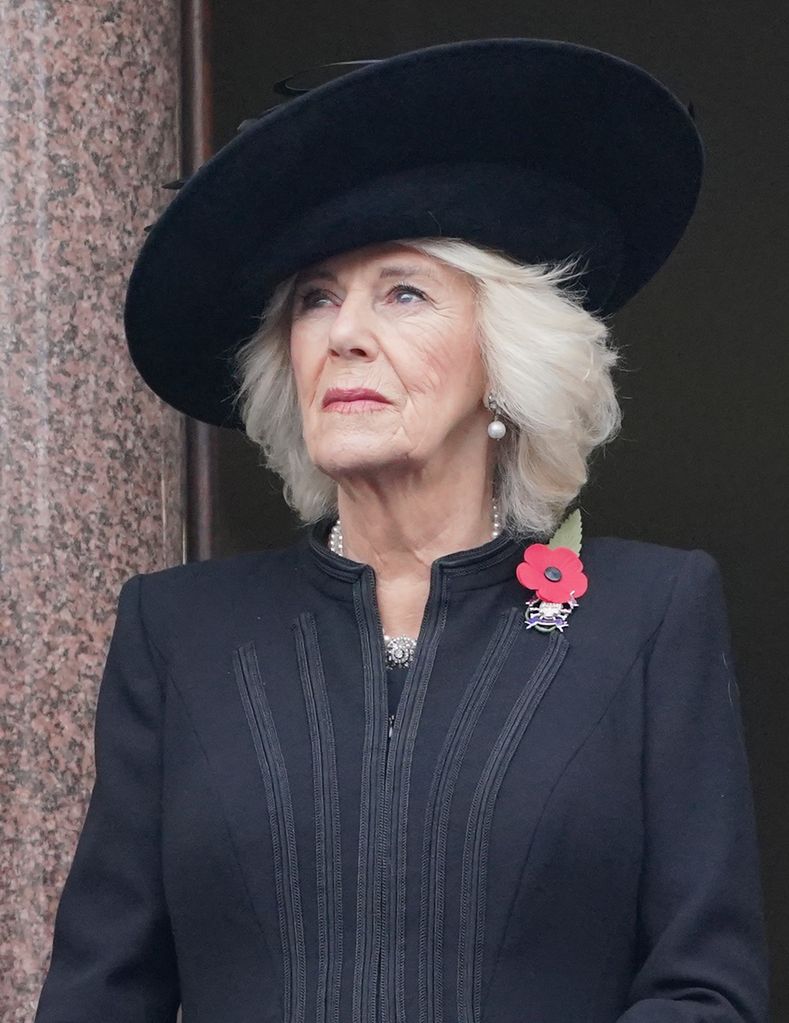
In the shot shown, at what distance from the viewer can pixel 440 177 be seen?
2.85 m

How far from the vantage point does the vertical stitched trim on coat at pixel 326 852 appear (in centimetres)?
267

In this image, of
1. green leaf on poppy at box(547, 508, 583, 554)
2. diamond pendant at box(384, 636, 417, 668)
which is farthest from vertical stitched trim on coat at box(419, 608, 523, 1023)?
green leaf on poppy at box(547, 508, 583, 554)

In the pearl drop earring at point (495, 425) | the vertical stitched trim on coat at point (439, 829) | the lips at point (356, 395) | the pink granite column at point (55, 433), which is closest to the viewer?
the vertical stitched trim on coat at point (439, 829)

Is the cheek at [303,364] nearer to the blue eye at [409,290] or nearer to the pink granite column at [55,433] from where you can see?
the blue eye at [409,290]

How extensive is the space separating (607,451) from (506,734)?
84.1 inches

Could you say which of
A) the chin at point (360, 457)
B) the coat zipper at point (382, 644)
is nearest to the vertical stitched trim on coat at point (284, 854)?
the coat zipper at point (382, 644)

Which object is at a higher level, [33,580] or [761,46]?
[761,46]

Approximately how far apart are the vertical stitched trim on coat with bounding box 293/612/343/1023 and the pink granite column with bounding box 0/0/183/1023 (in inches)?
27.5

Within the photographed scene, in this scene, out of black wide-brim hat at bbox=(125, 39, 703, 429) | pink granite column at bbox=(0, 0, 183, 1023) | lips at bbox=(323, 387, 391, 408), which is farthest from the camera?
pink granite column at bbox=(0, 0, 183, 1023)

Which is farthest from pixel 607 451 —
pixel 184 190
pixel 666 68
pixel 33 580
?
pixel 184 190

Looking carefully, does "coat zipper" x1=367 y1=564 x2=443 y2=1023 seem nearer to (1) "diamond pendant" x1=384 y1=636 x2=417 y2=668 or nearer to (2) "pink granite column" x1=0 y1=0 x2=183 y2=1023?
(1) "diamond pendant" x1=384 y1=636 x2=417 y2=668

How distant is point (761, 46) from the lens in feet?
15.1

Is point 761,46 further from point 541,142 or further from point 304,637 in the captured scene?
point 304,637

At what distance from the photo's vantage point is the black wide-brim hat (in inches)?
108
